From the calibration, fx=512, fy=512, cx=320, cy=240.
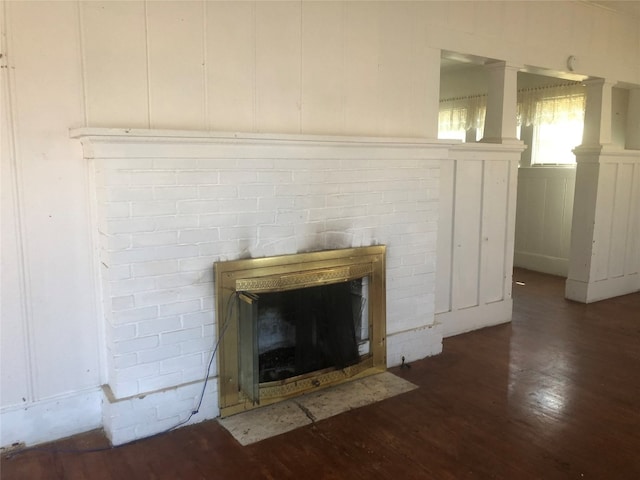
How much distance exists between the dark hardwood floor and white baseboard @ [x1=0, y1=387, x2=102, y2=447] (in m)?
0.06

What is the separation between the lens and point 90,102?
2.23 m

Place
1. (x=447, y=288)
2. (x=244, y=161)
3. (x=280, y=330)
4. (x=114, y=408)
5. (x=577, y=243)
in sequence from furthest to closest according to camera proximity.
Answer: (x=577, y=243), (x=447, y=288), (x=280, y=330), (x=244, y=161), (x=114, y=408)

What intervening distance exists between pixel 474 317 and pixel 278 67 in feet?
7.84

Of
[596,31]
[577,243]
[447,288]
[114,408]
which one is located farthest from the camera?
[577,243]

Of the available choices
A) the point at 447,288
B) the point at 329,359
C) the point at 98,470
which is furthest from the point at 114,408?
the point at 447,288

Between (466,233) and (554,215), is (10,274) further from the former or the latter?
(554,215)

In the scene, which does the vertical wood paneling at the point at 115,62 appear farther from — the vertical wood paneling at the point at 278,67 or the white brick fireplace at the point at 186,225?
the vertical wood paneling at the point at 278,67

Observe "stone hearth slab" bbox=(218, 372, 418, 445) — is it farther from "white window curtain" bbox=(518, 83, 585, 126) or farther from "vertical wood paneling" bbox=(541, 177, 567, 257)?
"white window curtain" bbox=(518, 83, 585, 126)

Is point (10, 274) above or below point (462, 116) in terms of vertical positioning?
below

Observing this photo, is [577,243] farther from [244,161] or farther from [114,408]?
[114,408]

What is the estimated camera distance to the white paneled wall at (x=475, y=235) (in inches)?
143

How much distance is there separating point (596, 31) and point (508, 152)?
146 centimetres

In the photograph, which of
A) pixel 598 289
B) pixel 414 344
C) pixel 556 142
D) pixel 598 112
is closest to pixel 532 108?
pixel 556 142

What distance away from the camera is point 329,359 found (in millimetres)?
2924
